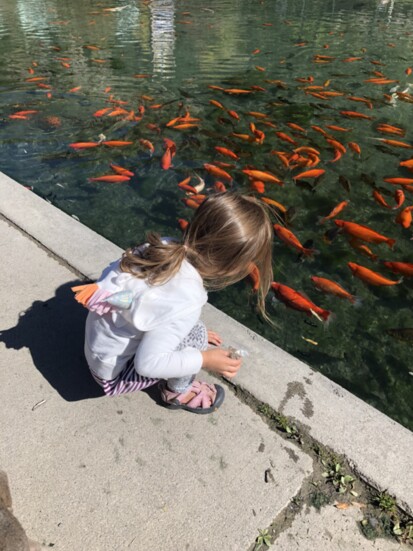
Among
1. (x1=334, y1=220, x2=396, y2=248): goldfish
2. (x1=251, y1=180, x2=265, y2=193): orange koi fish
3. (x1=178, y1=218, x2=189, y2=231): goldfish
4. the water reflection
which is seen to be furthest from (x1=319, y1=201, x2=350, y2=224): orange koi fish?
the water reflection

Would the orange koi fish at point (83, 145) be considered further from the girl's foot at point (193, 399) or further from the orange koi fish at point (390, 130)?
the girl's foot at point (193, 399)

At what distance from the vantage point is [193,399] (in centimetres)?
228

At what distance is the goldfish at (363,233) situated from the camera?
13.3 ft

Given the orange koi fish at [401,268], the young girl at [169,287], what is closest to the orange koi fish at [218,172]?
the orange koi fish at [401,268]

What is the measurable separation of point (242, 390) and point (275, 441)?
0.34m

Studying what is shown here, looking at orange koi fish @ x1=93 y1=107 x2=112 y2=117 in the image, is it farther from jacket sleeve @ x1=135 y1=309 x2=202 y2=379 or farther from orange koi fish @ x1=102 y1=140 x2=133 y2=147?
jacket sleeve @ x1=135 y1=309 x2=202 y2=379

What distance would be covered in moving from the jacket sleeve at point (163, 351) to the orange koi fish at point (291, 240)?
7.78ft

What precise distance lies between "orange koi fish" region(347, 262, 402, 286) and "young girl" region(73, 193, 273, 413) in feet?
6.35

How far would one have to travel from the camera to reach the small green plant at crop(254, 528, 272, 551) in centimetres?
180

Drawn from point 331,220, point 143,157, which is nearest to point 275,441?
point 331,220

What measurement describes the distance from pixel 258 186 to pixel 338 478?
11.7ft

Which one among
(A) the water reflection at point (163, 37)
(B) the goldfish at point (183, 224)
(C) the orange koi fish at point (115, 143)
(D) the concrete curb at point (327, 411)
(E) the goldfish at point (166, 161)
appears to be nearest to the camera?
(D) the concrete curb at point (327, 411)

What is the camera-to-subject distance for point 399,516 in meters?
1.92

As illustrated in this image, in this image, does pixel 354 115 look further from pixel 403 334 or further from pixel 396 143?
pixel 403 334
